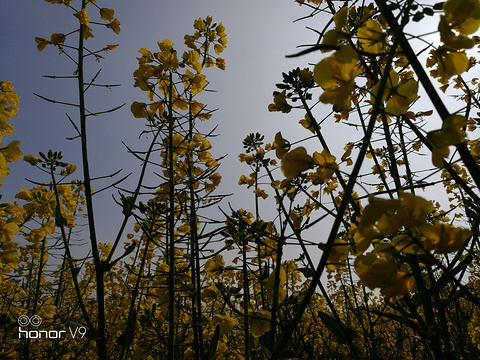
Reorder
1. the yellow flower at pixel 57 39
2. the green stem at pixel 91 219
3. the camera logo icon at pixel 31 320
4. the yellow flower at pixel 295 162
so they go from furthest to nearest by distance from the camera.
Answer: the camera logo icon at pixel 31 320 < the yellow flower at pixel 57 39 < the green stem at pixel 91 219 < the yellow flower at pixel 295 162

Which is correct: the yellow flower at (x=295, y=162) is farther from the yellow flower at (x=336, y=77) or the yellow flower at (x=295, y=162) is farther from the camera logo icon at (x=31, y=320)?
the camera logo icon at (x=31, y=320)

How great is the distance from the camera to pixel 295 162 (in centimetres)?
93

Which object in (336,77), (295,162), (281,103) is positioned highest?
(281,103)

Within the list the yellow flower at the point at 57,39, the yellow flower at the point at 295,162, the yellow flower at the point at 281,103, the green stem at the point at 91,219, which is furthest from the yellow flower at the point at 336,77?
the yellow flower at the point at 57,39

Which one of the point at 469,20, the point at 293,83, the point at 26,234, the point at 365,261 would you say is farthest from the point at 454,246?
the point at 26,234

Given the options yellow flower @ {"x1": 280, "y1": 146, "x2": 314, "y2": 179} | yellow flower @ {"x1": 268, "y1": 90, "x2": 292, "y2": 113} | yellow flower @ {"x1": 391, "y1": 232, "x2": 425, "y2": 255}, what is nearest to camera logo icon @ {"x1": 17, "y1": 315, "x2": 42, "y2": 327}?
yellow flower @ {"x1": 268, "y1": 90, "x2": 292, "y2": 113}

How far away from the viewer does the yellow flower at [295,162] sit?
917mm

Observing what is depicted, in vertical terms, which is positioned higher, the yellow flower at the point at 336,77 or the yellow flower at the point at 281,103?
the yellow flower at the point at 281,103

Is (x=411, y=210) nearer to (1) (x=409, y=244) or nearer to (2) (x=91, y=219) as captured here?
(1) (x=409, y=244)

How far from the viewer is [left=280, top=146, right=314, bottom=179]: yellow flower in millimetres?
917

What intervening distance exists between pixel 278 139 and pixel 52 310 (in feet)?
12.2

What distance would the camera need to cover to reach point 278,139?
1234 millimetres

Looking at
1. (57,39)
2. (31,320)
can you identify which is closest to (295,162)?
(57,39)

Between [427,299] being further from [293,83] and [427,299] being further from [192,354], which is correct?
[192,354]
